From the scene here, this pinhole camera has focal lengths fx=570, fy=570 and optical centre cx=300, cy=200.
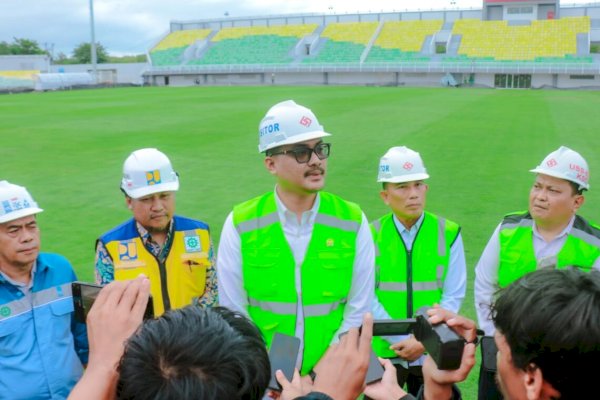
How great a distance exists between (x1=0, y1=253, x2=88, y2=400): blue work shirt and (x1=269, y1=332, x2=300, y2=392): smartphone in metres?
1.69

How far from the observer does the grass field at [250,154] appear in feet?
27.3

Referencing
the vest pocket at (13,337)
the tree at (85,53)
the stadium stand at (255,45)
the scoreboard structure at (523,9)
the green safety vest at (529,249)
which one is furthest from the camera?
the tree at (85,53)

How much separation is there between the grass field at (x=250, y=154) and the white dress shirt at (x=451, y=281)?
33.0 inches

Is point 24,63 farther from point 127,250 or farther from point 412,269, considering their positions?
point 412,269

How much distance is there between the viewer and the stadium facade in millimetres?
45844

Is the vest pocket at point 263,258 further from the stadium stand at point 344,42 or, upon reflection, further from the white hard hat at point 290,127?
the stadium stand at point 344,42

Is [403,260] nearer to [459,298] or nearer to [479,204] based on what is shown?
[459,298]

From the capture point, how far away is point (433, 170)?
11266 mm

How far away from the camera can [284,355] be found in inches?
64.5

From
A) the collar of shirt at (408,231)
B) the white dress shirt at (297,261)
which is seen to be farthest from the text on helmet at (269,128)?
the collar of shirt at (408,231)

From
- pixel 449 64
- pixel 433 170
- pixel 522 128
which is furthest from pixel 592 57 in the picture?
pixel 433 170

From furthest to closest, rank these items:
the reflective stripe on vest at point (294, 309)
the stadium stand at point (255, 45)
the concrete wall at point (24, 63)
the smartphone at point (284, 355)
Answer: the concrete wall at point (24, 63)
the stadium stand at point (255, 45)
the reflective stripe on vest at point (294, 309)
the smartphone at point (284, 355)

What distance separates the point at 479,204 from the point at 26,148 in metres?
11.3

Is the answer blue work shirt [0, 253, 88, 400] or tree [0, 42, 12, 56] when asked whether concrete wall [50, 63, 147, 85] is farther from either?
blue work shirt [0, 253, 88, 400]
